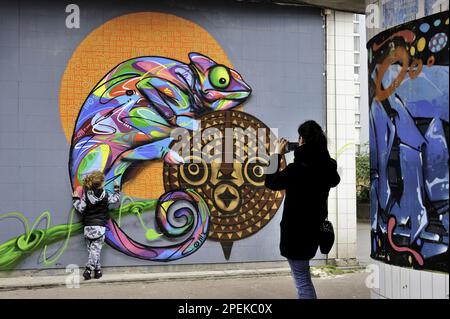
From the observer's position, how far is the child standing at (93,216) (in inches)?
296

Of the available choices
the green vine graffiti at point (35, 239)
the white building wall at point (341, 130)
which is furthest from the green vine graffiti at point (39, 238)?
the white building wall at point (341, 130)

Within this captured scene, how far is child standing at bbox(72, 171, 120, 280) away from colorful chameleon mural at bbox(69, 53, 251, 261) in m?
0.33

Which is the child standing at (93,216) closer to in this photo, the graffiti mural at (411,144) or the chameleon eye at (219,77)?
the chameleon eye at (219,77)

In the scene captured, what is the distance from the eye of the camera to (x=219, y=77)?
8461 mm

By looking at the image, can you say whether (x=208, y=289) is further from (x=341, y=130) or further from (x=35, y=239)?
(x=341, y=130)

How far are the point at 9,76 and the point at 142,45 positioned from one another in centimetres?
206

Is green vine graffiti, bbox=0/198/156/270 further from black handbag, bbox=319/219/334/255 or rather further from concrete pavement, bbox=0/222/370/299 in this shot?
black handbag, bbox=319/219/334/255

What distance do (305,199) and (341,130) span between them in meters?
4.59

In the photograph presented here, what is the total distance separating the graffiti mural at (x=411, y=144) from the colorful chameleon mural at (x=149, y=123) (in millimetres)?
3390

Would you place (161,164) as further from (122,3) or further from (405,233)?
(405,233)

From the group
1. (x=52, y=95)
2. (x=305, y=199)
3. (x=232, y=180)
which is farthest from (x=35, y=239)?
(x=305, y=199)

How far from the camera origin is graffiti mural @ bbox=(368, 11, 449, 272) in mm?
4605

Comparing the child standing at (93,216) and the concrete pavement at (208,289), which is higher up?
the child standing at (93,216)

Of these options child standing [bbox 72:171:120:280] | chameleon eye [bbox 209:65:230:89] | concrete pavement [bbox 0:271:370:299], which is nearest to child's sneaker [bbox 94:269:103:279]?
child standing [bbox 72:171:120:280]
